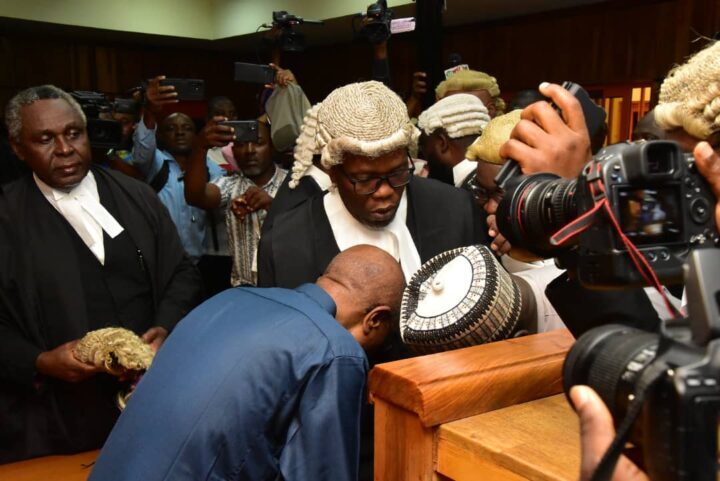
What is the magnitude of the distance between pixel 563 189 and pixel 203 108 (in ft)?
22.0

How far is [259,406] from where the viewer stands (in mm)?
1146

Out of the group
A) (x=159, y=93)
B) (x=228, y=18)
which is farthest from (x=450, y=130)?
(x=228, y=18)

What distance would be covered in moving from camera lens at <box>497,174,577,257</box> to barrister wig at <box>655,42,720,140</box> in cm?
25

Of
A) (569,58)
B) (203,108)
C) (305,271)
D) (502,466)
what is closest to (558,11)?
(569,58)

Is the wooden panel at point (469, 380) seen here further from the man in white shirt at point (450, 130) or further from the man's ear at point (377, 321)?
the man in white shirt at point (450, 130)

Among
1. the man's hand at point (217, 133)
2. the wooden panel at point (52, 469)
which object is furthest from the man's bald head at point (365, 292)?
the man's hand at point (217, 133)

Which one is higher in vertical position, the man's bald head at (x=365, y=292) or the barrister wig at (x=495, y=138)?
the barrister wig at (x=495, y=138)

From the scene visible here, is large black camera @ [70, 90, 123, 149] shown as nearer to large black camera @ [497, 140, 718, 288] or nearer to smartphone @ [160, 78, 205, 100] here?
smartphone @ [160, 78, 205, 100]

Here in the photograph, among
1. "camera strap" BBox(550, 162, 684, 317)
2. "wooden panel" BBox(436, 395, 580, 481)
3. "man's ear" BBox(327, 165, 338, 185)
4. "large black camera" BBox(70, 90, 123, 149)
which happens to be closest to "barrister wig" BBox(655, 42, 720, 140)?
"camera strap" BBox(550, 162, 684, 317)

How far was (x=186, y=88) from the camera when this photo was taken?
2791 millimetres

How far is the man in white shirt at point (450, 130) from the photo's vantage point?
8.92 ft

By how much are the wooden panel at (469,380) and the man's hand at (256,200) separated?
6.04 feet

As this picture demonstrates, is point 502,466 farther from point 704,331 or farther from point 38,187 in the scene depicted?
point 38,187

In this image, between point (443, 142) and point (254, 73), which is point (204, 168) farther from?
point (443, 142)
